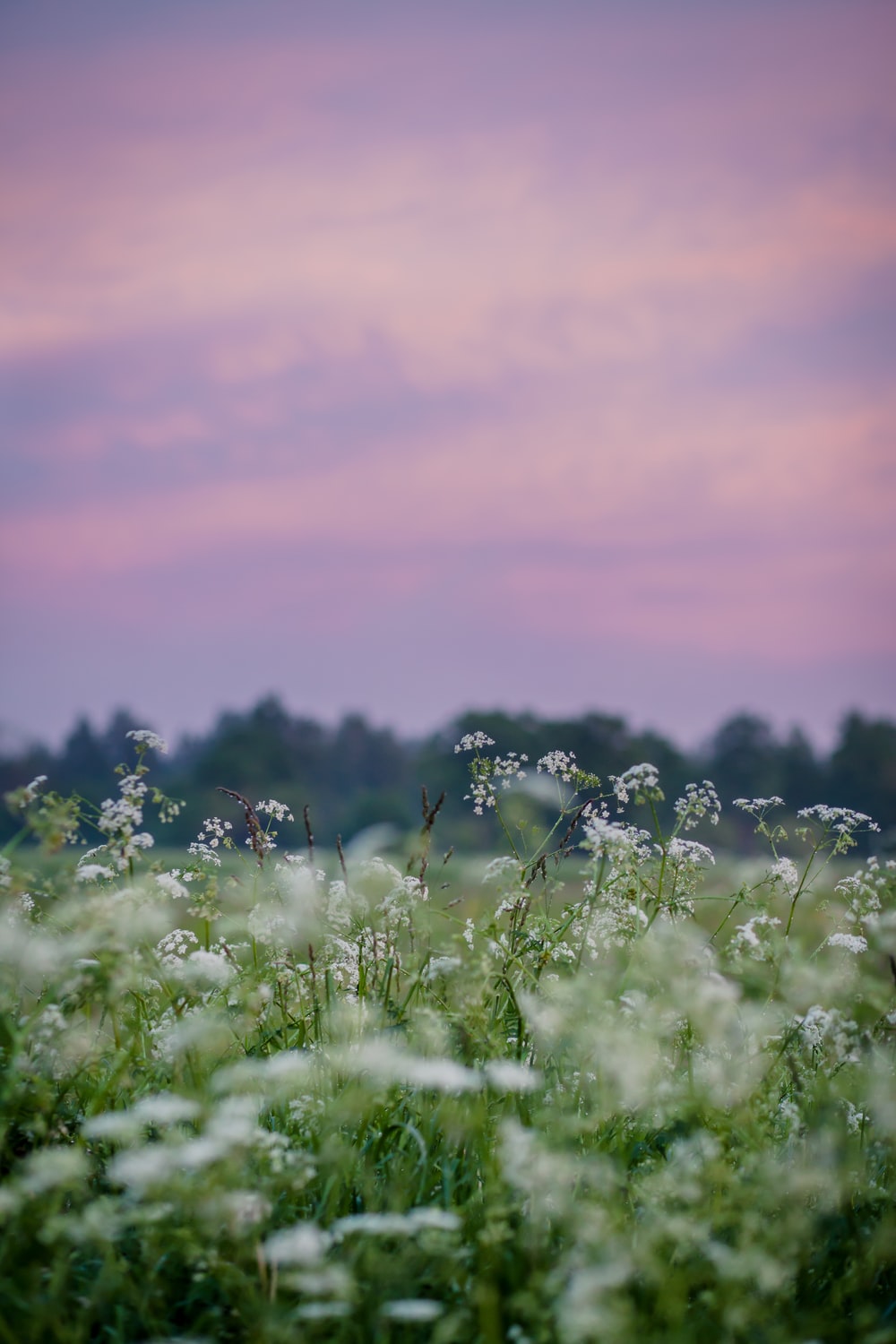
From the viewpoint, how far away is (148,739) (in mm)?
4965

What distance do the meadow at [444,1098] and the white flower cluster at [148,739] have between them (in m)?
0.04

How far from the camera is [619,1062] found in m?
3.49

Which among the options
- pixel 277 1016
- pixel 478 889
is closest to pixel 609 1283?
pixel 478 889

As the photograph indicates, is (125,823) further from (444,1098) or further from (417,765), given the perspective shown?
(417,765)

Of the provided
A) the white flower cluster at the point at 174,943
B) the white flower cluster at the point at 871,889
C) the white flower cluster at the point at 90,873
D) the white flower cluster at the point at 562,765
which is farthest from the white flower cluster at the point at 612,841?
the white flower cluster at the point at 174,943

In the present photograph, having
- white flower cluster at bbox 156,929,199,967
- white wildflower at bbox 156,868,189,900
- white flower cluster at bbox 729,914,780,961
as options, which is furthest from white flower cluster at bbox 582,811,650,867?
white flower cluster at bbox 156,929,199,967

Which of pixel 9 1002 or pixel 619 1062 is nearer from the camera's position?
pixel 619 1062

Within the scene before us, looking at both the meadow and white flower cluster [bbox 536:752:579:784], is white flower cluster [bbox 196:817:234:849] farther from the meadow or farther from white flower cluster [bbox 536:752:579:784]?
white flower cluster [bbox 536:752:579:784]

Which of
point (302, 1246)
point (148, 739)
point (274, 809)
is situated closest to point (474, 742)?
point (274, 809)

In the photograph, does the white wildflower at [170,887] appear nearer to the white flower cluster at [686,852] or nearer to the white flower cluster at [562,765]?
the white flower cluster at [562,765]

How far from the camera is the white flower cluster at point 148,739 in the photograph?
484cm

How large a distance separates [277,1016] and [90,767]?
141 m

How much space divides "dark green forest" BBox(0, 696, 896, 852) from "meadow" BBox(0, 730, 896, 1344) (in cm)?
6135

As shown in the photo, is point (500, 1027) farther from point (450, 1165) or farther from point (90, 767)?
point (90, 767)
